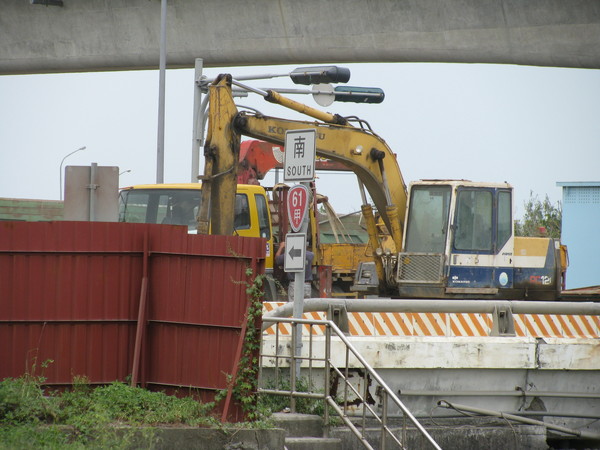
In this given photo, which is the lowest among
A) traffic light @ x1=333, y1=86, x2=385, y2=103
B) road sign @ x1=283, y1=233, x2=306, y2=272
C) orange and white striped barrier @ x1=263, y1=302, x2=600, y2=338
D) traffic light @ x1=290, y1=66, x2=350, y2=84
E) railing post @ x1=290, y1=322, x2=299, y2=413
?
railing post @ x1=290, y1=322, x2=299, y2=413

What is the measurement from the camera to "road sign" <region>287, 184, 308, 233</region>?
11163 mm

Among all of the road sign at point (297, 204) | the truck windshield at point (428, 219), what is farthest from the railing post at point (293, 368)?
the truck windshield at point (428, 219)

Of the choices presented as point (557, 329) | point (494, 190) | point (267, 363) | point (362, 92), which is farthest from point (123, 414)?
Result: point (362, 92)

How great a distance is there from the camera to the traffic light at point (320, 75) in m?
22.6

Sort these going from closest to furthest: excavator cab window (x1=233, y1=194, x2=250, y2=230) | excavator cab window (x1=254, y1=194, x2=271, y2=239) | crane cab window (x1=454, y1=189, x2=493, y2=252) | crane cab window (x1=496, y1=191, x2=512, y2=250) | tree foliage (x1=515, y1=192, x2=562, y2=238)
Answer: crane cab window (x1=454, y1=189, x2=493, y2=252), crane cab window (x1=496, y1=191, x2=512, y2=250), excavator cab window (x1=233, y1=194, x2=250, y2=230), excavator cab window (x1=254, y1=194, x2=271, y2=239), tree foliage (x1=515, y1=192, x2=562, y2=238)

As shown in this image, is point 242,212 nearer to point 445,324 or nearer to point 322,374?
point 445,324

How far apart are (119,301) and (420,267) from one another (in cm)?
928

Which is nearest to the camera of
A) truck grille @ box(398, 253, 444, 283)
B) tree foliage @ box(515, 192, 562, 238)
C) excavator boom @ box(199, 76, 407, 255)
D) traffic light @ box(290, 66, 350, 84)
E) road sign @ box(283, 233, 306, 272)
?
road sign @ box(283, 233, 306, 272)

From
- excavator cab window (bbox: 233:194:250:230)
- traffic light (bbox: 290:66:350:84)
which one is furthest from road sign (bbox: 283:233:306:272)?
traffic light (bbox: 290:66:350:84)

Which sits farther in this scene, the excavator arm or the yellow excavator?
the yellow excavator

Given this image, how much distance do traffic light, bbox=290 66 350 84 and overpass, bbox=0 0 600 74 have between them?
46 cm

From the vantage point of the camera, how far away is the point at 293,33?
2278cm

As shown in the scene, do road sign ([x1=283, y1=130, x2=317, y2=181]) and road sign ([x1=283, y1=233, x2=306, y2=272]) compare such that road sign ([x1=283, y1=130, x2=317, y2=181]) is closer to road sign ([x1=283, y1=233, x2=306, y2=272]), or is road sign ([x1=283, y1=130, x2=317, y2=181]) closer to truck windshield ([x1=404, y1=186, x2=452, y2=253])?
road sign ([x1=283, y1=233, x2=306, y2=272])

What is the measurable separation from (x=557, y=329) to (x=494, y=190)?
3.58m
